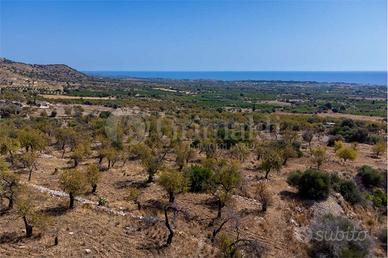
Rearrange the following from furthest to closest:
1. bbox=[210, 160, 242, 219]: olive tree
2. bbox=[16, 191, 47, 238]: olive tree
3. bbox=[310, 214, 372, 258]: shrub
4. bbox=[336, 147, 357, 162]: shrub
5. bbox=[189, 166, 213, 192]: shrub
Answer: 1. bbox=[336, 147, 357, 162]: shrub
2. bbox=[189, 166, 213, 192]: shrub
3. bbox=[210, 160, 242, 219]: olive tree
4. bbox=[310, 214, 372, 258]: shrub
5. bbox=[16, 191, 47, 238]: olive tree

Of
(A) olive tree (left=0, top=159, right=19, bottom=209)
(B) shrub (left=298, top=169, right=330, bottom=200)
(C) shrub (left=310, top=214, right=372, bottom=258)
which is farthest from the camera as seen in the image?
(B) shrub (left=298, top=169, right=330, bottom=200)

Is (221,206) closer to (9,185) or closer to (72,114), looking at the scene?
(9,185)

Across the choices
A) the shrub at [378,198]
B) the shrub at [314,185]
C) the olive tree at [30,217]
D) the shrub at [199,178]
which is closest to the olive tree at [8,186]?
the olive tree at [30,217]

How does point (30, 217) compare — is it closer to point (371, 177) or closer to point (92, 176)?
point (92, 176)

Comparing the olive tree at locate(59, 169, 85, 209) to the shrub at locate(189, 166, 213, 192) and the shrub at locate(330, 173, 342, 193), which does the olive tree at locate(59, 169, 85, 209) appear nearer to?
the shrub at locate(189, 166, 213, 192)

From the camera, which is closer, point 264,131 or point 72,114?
point 264,131

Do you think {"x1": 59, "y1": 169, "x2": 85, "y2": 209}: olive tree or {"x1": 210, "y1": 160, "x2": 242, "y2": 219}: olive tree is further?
{"x1": 210, "y1": 160, "x2": 242, "y2": 219}: olive tree

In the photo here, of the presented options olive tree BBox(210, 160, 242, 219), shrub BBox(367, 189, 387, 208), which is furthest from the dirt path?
shrub BBox(367, 189, 387, 208)

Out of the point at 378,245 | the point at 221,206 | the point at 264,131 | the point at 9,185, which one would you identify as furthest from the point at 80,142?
the point at 264,131
